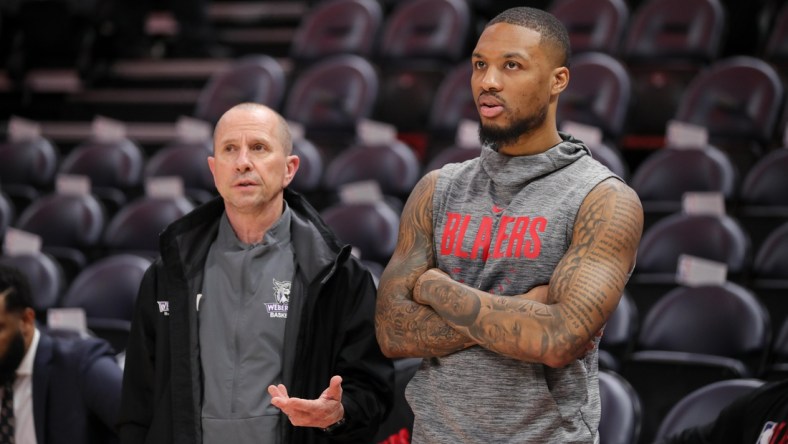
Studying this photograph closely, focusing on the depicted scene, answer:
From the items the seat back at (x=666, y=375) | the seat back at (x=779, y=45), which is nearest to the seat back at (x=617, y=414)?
the seat back at (x=666, y=375)

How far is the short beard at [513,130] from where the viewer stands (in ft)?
7.11

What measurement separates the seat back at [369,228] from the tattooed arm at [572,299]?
2982 millimetres

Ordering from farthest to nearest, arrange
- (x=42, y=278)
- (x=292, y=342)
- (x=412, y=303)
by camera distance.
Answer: (x=42, y=278), (x=292, y=342), (x=412, y=303)

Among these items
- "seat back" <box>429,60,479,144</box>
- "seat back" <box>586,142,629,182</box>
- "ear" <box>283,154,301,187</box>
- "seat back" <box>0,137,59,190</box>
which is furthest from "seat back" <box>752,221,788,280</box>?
"seat back" <box>0,137,59,190</box>

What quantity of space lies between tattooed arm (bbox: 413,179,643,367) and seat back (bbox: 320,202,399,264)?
298cm

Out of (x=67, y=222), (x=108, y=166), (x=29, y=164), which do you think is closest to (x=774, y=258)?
Answer: (x=67, y=222)

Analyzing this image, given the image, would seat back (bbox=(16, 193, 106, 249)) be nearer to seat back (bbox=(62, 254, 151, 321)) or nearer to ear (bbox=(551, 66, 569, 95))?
seat back (bbox=(62, 254, 151, 321))

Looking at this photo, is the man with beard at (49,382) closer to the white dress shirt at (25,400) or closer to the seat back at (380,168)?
the white dress shirt at (25,400)

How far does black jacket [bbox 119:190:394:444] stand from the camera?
2.46 metres

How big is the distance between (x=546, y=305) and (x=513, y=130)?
38 cm

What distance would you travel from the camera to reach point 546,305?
2.04m

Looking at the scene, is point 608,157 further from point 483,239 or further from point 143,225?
point 483,239

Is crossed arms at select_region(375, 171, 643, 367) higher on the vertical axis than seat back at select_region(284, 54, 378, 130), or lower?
higher

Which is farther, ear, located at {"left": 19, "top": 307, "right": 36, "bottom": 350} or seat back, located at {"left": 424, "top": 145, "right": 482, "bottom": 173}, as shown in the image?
seat back, located at {"left": 424, "top": 145, "right": 482, "bottom": 173}
